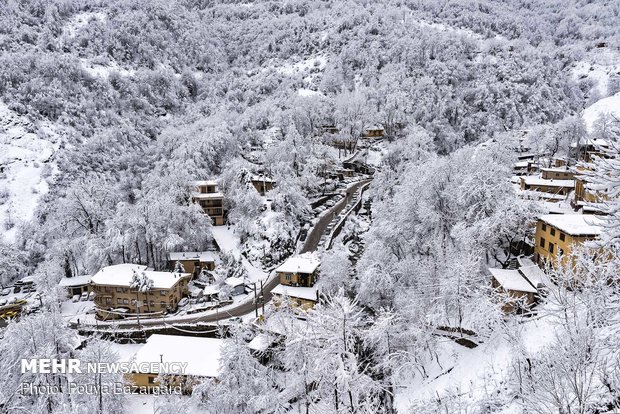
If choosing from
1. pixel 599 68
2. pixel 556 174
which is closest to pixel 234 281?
pixel 556 174

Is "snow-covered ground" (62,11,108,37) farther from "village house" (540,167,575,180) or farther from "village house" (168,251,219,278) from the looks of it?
"village house" (540,167,575,180)

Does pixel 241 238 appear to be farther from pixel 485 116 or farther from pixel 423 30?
pixel 423 30

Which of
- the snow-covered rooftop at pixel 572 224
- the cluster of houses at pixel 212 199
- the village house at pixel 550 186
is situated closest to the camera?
the snow-covered rooftop at pixel 572 224

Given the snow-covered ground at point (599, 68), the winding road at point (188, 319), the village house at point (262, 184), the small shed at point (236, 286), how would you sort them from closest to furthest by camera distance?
1. the winding road at point (188, 319)
2. the small shed at point (236, 286)
3. the village house at point (262, 184)
4. the snow-covered ground at point (599, 68)

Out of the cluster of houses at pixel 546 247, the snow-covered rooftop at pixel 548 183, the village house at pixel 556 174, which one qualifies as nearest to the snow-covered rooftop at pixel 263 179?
the snow-covered rooftop at pixel 548 183

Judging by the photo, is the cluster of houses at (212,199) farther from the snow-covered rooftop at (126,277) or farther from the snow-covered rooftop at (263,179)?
the snow-covered rooftop at (126,277)

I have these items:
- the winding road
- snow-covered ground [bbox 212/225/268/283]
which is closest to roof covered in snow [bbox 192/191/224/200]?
snow-covered ground [bbox 212/225/268/283]

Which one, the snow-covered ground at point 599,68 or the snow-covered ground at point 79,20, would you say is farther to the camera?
the snow-covered ground at point 79,20

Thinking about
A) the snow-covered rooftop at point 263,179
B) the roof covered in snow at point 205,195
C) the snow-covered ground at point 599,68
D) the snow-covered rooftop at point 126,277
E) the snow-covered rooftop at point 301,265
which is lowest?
the snow-covered rooftop at point 126,277
